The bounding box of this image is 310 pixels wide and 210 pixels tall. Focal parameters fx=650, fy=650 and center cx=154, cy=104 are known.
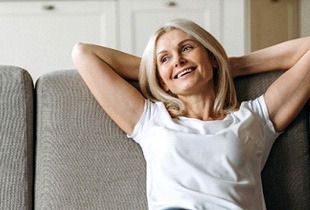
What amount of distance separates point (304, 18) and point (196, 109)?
3272 millimetres

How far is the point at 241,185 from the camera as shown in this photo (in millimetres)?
1582

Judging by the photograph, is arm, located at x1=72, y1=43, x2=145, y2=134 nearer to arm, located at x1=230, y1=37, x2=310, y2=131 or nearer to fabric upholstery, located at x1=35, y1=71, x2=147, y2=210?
fabric upholstery, located at x1=35, y1=71, x2=147, y2=210

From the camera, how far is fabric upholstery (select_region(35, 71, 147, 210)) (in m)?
1.64

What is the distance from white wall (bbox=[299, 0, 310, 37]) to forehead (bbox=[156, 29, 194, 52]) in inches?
127

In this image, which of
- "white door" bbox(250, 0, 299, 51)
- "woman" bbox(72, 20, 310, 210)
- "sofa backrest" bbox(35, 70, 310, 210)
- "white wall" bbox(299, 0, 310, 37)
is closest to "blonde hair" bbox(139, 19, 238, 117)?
"woman" bbox(72, 20, 310, 210)

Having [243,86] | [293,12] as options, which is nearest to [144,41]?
[293,12]

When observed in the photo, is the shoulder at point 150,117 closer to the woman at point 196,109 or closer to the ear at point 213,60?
the woman at point 196,109

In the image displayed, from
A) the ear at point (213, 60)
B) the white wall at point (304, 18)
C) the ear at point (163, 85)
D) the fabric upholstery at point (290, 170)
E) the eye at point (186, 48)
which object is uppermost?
the eye at point (186, 48)

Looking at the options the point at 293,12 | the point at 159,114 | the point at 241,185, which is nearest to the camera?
the point at 241,185

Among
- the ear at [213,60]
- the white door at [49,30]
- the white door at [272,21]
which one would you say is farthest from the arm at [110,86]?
the white door at [272,21]

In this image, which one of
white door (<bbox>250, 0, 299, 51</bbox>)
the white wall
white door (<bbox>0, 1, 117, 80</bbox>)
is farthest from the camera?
the white wall

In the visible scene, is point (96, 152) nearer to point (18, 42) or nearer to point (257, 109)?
point (257, 109)

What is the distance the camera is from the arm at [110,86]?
1.67 m

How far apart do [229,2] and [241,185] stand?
96.3 inches
